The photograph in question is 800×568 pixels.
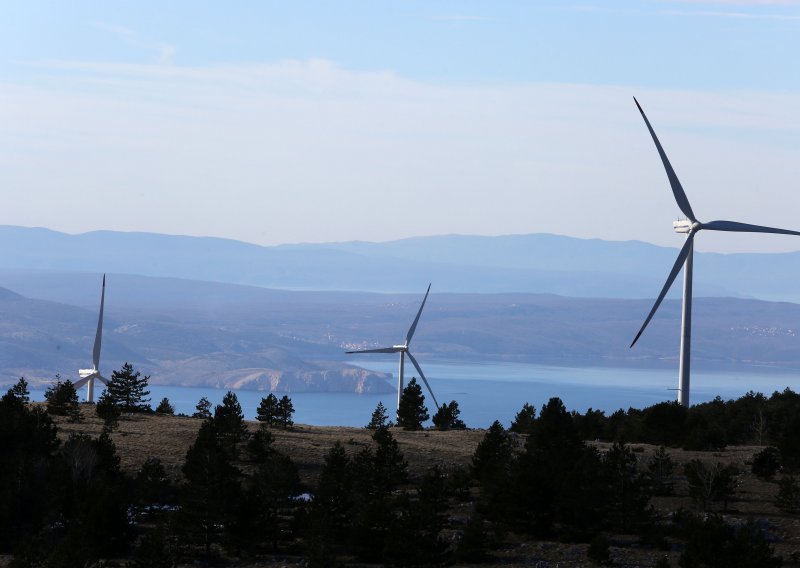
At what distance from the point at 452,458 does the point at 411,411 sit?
19342 mm

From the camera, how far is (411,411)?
88000 mm

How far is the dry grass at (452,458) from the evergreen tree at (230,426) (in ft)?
6.91

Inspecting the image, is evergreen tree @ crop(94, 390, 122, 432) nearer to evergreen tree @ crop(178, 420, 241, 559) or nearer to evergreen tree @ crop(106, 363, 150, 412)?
evergreen tree @ crop(106, 363, 150, 412)

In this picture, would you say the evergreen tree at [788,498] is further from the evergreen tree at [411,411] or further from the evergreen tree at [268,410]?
the evergreen tree at [411,411]

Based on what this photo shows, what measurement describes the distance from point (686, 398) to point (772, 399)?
Result: 615cm

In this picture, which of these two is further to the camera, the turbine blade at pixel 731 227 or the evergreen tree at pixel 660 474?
the turbine blade at pixel 731 227

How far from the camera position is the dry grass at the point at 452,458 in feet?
164

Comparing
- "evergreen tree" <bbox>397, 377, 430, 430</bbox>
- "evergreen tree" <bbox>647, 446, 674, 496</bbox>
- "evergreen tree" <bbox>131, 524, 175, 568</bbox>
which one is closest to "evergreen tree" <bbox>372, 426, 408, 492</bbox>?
"evergreen tree" <bbox>647, 446, 674, 496</bbox>

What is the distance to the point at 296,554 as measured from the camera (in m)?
50.9

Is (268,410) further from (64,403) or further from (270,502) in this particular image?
(270,502)

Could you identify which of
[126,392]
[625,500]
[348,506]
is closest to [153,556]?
[348,506]

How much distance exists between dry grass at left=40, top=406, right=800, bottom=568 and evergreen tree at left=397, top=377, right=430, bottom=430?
9.58 feet

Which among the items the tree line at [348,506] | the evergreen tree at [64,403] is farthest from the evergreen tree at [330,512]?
the evergreen tree at [64,403]

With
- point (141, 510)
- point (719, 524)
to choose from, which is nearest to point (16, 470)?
point (141, 510)
